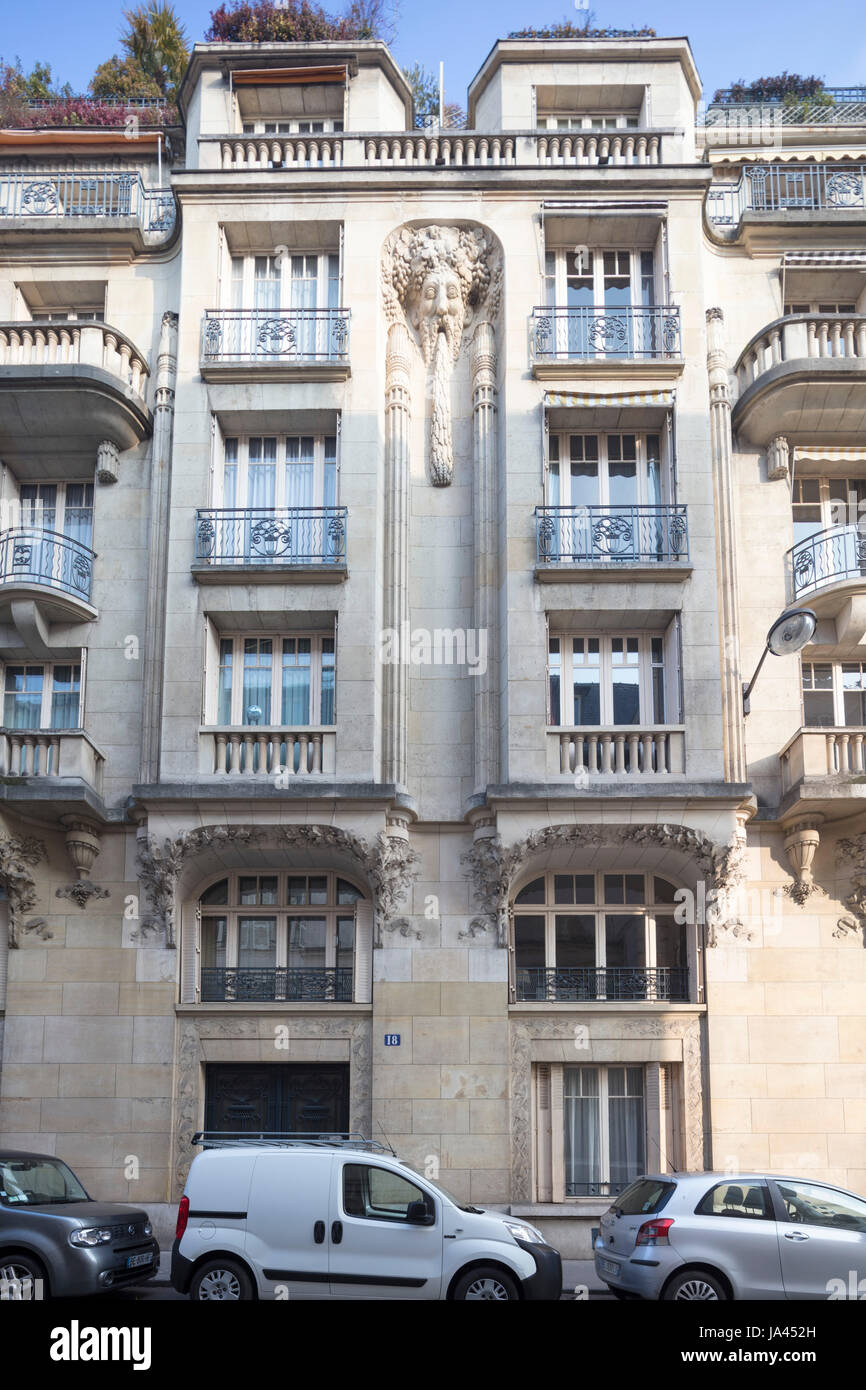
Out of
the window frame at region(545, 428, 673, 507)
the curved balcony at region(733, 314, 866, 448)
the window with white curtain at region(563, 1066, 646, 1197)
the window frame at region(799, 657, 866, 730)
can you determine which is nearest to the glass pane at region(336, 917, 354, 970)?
the window with white curtain at region(563, 1066, 646, 1197)

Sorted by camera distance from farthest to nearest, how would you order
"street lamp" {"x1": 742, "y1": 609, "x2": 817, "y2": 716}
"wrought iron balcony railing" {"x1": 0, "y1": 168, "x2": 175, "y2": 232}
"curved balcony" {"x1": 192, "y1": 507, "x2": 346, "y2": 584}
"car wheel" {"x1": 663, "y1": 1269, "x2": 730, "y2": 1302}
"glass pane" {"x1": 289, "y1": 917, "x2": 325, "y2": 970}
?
"wrought iron balcony railing" {"x1": 0, "y1": 168, "x2": 175, "y2": 232}
"curved balcony" {"x1": 192, "y1": 507, "x2": 346, "y2": 584}
"glass pane" {"x1": 289, "y1": 917, "x2": 325, "y2": 970}
"street lamp" {"x1": 742, "y1": 609, "x2": 817, "y2": 716}
"car wheel" {"x1": 663, "y1": 1269, "x2": 730, "y2": 1302}

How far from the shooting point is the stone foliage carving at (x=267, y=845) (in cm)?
2164

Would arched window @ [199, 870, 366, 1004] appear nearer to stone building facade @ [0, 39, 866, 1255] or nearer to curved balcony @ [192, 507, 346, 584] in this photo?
stone building facade @ [0, 39, 866, 1255]

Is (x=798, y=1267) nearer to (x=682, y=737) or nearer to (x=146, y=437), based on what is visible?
(x=682, y=737)

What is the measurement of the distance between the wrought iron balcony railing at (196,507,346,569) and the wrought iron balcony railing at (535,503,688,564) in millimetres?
3320

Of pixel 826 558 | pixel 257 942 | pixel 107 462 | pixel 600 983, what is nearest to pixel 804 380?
pixel 826 558

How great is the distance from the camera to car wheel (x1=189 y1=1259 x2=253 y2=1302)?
14.7 meters

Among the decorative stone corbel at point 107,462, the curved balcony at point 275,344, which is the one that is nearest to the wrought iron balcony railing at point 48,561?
the decorative stone corbel at point 107,462

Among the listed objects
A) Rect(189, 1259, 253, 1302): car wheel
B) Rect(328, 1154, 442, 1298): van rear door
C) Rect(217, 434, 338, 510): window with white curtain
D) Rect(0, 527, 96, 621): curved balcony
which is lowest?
Rect(189, 1259, 253, 1302): car wheel

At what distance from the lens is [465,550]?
2367cm

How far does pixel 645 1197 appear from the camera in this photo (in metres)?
15.4

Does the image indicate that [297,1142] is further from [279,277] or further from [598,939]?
[279,277]

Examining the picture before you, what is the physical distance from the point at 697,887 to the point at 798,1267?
27.2 ft

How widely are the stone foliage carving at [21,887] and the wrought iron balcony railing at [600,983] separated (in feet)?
24.7
